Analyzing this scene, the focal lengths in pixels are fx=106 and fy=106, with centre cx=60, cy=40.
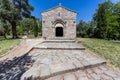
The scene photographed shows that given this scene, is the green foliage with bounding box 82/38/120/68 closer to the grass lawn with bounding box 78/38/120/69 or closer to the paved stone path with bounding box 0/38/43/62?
the grass lawn with bounding box 78/38/120/69

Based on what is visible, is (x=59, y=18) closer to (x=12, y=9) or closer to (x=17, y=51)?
(x=12, y=9)

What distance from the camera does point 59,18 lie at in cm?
1580

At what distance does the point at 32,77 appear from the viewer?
10.2 feet

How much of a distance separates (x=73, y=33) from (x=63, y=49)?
8.61 m

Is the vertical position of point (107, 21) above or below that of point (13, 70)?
above

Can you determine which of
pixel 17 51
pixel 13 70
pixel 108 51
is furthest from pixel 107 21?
pixel 13 70

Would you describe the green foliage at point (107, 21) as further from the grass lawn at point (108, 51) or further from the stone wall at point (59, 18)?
the grass lawn at point (108, 51)

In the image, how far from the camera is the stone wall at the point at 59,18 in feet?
51.8

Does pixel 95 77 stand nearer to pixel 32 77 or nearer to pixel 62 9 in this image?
pixel 32 77

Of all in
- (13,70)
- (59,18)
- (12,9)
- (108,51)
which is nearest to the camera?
(13,70)

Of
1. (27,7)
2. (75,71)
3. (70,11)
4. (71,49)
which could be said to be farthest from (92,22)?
(75,71)

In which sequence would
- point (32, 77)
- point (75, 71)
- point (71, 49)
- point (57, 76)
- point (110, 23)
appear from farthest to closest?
point (110, 23)
point (71, 49)
point (75, 71)
point (57, 76)
point (32, 77)

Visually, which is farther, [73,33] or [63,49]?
[73,33]

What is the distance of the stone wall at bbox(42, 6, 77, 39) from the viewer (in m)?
15.8
